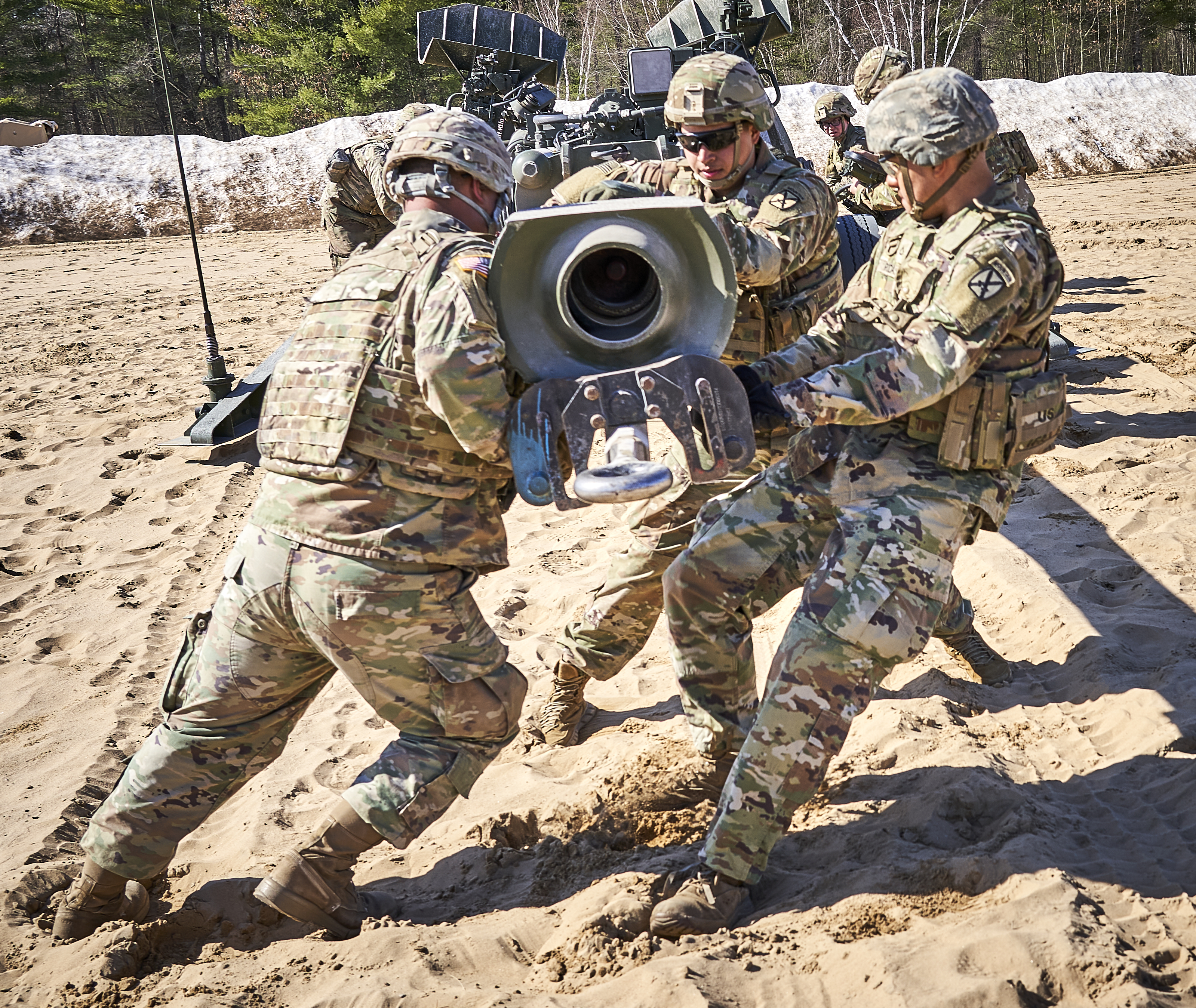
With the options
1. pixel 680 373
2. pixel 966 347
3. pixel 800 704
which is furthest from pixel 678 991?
pixel 966 347

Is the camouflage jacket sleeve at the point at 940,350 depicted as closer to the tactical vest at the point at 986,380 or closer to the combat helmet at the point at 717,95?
the tactical vest at the point at 986,380

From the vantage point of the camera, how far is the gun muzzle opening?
2611 mm

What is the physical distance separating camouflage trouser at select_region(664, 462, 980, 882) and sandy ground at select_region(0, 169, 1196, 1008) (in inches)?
12.3

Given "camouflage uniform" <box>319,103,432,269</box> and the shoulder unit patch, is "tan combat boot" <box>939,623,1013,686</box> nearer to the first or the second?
the shoulder unit patch

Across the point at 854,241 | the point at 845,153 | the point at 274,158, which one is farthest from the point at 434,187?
the point at 274,158

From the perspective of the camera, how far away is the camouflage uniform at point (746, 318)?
3643 mm

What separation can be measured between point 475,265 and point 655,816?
1.85 meters

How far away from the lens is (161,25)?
93.7ft

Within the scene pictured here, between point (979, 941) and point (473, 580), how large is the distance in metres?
1.54

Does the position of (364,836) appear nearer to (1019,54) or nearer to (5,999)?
(5,999)

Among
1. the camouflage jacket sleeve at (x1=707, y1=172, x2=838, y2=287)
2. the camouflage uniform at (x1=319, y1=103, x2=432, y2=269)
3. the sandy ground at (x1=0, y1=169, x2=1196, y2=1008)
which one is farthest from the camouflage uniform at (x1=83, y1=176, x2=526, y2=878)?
the camouflage uniform at (x1=319, y1=103, x2=432, y2=269)

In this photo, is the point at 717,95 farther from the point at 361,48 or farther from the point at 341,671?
the point at 361,48

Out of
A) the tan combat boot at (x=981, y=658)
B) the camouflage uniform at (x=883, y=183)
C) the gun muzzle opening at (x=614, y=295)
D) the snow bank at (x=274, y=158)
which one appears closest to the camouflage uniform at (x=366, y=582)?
the gun muzzle opening at (x=614, y=295)

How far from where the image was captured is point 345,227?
Result: 673cm
